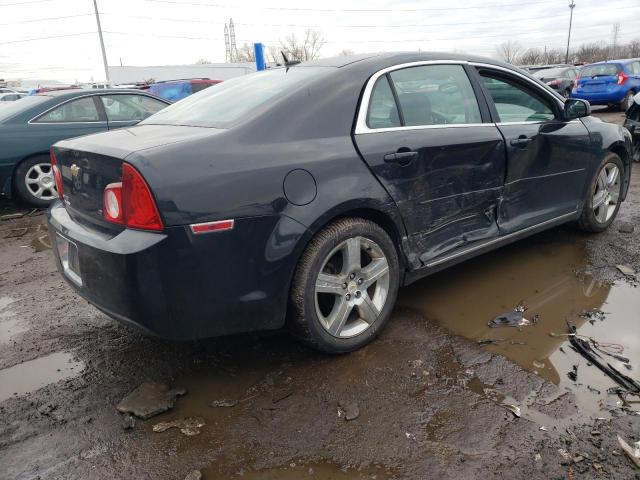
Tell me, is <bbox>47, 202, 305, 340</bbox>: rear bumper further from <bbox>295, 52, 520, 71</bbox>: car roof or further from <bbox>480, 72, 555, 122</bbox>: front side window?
<bbox>480, 72, 555, 122</bbox>: front side window

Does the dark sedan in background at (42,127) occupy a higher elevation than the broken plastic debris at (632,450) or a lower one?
higher

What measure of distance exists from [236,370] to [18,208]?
17.9ft

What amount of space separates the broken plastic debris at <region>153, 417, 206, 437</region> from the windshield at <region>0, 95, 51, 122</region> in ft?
17.9

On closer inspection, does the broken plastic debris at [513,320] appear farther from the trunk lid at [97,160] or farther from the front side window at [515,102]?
the trunk lid at [97,160]

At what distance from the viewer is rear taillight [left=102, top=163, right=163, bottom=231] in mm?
2180

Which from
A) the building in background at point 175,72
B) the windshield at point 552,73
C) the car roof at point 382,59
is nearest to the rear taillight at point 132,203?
the car roof at point 382,59

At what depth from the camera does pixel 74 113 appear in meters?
6.68

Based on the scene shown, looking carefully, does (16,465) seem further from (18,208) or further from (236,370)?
(18,208)

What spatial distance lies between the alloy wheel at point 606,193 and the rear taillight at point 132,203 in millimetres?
3962

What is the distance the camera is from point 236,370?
280 centimetres

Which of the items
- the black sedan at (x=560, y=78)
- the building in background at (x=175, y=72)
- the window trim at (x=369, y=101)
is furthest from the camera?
the building in background at (x=175, y=72)

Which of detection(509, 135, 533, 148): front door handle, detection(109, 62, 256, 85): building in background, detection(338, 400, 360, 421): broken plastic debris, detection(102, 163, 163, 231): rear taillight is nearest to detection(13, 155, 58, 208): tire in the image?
detection(102, 163, 163, 231): rear taillight

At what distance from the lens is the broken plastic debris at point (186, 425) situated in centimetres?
232

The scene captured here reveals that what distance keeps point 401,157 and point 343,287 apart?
819mm
